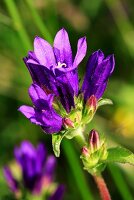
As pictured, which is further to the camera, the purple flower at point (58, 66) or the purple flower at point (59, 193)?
the purple flower at point (59, 193)

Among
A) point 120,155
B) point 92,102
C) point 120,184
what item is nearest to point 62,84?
point 92,102

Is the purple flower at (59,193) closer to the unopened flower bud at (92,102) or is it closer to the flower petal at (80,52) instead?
the unopened flower bud at (92,102)

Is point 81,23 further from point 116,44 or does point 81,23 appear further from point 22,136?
point 22,136

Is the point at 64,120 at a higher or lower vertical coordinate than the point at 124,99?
higher

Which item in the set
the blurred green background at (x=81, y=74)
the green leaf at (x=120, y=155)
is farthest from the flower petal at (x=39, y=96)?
the blurred green background at (x=81, y=74)

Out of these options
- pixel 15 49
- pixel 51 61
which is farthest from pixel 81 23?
pixel 51 61

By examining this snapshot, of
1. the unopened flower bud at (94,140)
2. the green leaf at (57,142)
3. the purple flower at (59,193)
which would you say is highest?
the green leaf at (57,142)

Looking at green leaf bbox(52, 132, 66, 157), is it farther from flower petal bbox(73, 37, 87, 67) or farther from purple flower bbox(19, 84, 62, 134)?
flower petal bbox(73, 37, 87, 67)
